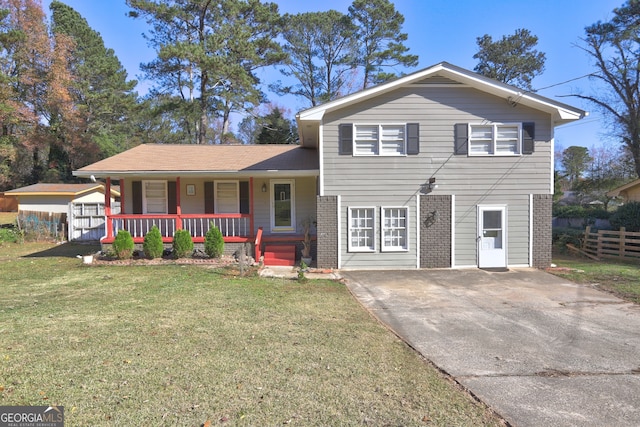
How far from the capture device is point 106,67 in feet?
103

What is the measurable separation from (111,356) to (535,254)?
11.3 m

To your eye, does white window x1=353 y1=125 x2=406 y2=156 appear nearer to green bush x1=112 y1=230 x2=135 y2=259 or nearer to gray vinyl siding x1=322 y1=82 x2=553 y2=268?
gray vinyl siding x1=322 y1=82 x2=553 y2=268

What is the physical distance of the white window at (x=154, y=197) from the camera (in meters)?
13.5

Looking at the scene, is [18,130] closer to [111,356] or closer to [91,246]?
[91,246]

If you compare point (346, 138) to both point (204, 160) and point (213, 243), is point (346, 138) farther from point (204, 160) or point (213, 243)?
A: point (204, 160)

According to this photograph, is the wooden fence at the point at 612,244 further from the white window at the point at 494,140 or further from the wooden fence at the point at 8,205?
the wooden fence at the point at 8,205

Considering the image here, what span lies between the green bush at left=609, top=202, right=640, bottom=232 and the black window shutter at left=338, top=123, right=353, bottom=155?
12001 millimetres

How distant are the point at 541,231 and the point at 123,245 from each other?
1276cm

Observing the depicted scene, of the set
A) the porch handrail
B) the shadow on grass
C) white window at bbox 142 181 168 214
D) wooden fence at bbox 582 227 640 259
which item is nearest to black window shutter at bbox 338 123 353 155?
the porch handrail

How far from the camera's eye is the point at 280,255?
11.9 m

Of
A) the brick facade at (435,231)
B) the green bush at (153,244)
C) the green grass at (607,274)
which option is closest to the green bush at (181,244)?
the green bush at (153,244)

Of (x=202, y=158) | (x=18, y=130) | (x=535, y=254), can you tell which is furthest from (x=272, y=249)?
(x=18, y=130)

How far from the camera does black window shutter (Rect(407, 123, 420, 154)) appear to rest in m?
11.1

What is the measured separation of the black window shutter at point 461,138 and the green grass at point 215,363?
20.6ft
